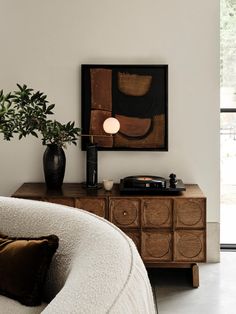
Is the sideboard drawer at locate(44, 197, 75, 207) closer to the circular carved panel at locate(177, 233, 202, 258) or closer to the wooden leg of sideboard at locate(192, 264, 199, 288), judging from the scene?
the circular carved panel at locate(177, 233, 202, 258)

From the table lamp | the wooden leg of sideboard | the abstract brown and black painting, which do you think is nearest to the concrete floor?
the wooden leg of sideboard

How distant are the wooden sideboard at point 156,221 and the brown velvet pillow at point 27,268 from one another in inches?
66.9

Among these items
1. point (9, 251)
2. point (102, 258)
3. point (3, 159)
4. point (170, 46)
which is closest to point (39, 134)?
point (3, 159)

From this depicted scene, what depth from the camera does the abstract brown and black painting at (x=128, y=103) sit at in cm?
391

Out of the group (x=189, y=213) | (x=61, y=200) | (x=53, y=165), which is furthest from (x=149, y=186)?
(x=53, y=165)

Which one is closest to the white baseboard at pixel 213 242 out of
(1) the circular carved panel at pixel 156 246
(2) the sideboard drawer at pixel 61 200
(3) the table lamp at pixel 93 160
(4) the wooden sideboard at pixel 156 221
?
(4) the wooden sideboard at pixel 156 221

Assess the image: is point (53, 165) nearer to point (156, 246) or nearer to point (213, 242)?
point (156, 246)

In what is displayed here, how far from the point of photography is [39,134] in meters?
4.00

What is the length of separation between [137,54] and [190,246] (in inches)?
57.7

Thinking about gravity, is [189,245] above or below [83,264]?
below

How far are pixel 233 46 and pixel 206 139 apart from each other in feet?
2.78

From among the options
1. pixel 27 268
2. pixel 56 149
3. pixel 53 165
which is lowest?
pixel 27 268

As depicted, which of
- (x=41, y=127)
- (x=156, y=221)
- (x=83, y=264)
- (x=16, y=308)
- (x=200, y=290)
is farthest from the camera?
(x=41, y=127)

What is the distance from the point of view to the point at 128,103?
393 cm
